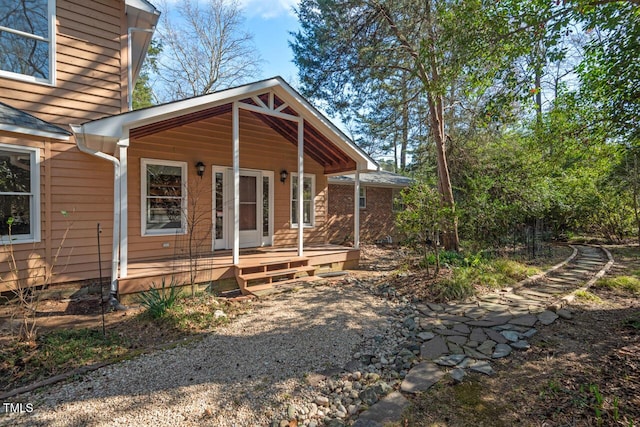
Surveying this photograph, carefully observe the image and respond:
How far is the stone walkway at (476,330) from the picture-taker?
298 cm

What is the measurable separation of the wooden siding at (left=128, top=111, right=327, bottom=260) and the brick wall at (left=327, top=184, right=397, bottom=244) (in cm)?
286

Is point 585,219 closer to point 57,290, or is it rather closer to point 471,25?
point 471,25

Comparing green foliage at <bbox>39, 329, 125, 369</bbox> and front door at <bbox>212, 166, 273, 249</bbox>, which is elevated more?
front door at <bbox>212, 166, 273, 249</bbox>

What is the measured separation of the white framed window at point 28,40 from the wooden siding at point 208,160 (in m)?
1.85

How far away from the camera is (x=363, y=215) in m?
13.3

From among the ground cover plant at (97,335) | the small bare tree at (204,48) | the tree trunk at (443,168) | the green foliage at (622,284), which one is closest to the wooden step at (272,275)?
the ground cover plant at (97,335)

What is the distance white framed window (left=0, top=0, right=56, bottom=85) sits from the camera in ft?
17.7

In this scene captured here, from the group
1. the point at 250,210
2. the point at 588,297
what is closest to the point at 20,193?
the point at 250,210

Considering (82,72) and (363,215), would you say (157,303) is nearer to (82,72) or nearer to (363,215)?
(82,72)

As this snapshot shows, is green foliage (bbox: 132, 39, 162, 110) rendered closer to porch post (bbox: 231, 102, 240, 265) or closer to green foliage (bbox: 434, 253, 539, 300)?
porch post (bbox: 231, 102, 240, 265)

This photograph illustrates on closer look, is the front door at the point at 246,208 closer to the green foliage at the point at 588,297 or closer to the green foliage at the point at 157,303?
the green foliage at the point at 157,303

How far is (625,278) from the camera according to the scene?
616 centimetres

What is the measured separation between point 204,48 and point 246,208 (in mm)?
16126

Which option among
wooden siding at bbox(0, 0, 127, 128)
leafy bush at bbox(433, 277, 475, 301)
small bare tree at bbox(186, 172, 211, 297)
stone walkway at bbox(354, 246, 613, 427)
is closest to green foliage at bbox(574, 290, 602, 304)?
stone walkway at bbox(354, 246, 613, 427)
